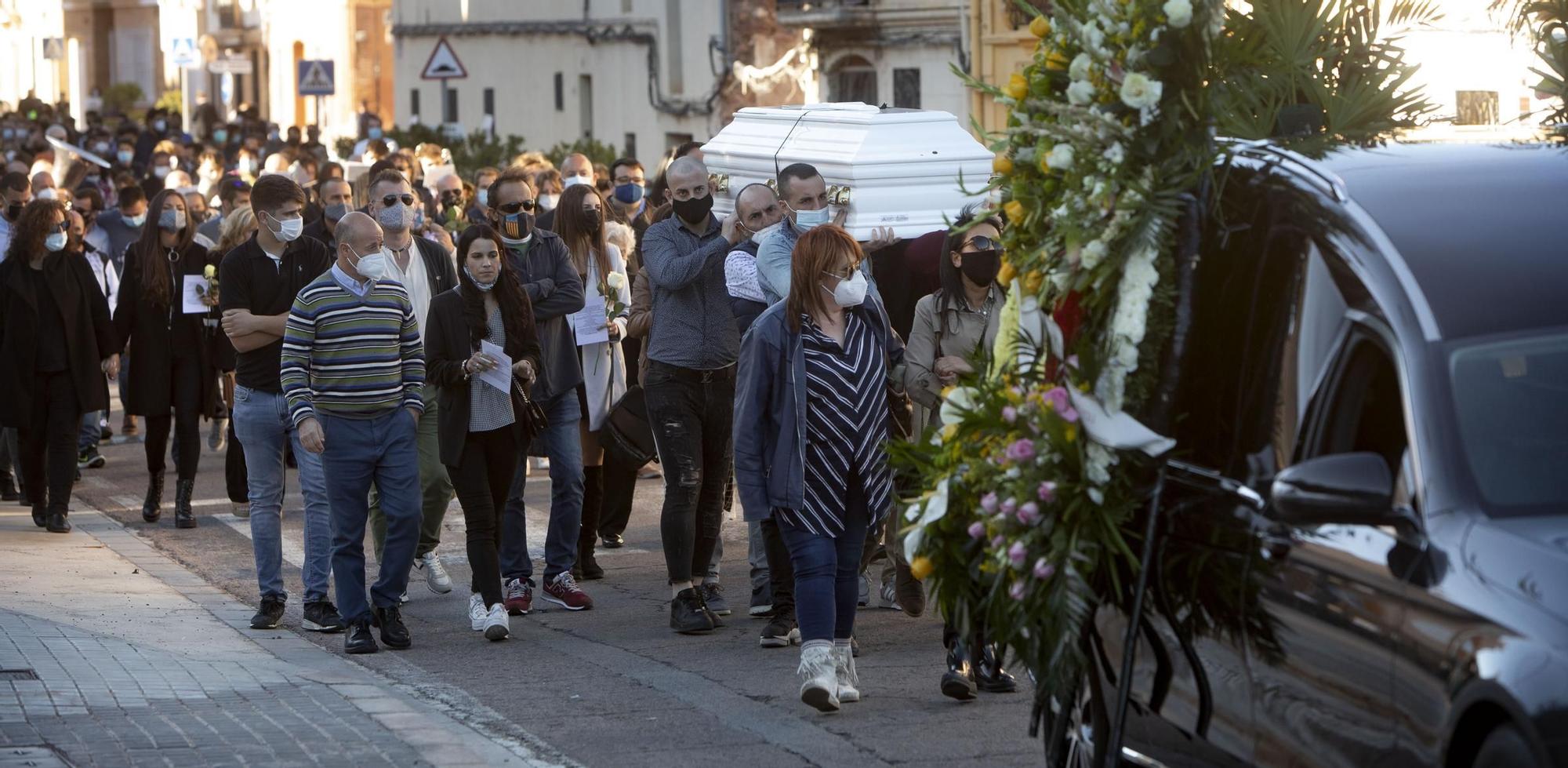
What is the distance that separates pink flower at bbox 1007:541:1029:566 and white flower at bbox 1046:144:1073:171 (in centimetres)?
97

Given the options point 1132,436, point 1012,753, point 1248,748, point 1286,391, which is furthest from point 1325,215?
point 1012,753

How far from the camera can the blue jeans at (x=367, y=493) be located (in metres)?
9.43

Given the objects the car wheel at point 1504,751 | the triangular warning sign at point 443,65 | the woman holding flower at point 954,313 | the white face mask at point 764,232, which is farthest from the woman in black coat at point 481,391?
the triangular warning sign at point 443,65

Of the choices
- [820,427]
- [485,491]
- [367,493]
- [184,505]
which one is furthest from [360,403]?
[184,505]

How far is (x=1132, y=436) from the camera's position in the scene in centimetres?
549

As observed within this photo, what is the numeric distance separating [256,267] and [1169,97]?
18.9 feet

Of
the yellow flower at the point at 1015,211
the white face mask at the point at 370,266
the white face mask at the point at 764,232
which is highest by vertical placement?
the yellow flower at the point at 1015,211

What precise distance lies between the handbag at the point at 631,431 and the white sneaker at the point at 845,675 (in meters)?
2.53

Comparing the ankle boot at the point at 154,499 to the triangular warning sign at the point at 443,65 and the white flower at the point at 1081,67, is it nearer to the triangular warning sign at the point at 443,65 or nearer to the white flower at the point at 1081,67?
the white flower at the point at 1081,67

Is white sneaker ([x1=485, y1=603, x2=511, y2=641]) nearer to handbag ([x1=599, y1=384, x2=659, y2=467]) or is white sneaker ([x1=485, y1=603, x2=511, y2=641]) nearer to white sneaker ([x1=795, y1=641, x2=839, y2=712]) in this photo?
handbag ([x1=599, y1=384, x2=659, y2=467])

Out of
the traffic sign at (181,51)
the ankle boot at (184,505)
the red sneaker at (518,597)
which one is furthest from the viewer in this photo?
the traffic sign at (181,51)

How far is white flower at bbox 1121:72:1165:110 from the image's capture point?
5.75 metres

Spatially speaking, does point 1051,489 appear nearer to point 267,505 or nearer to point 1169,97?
point 1169,97

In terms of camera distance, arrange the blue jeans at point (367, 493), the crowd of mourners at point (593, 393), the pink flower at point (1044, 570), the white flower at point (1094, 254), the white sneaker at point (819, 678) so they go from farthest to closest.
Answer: the blue jeans at point (367, 493)
the crowd of mourners at point (593, 393)
the white sneaker at point (819, 678)
the white flower at point (1094, 254)
the pink flower at point (1044, 570)
